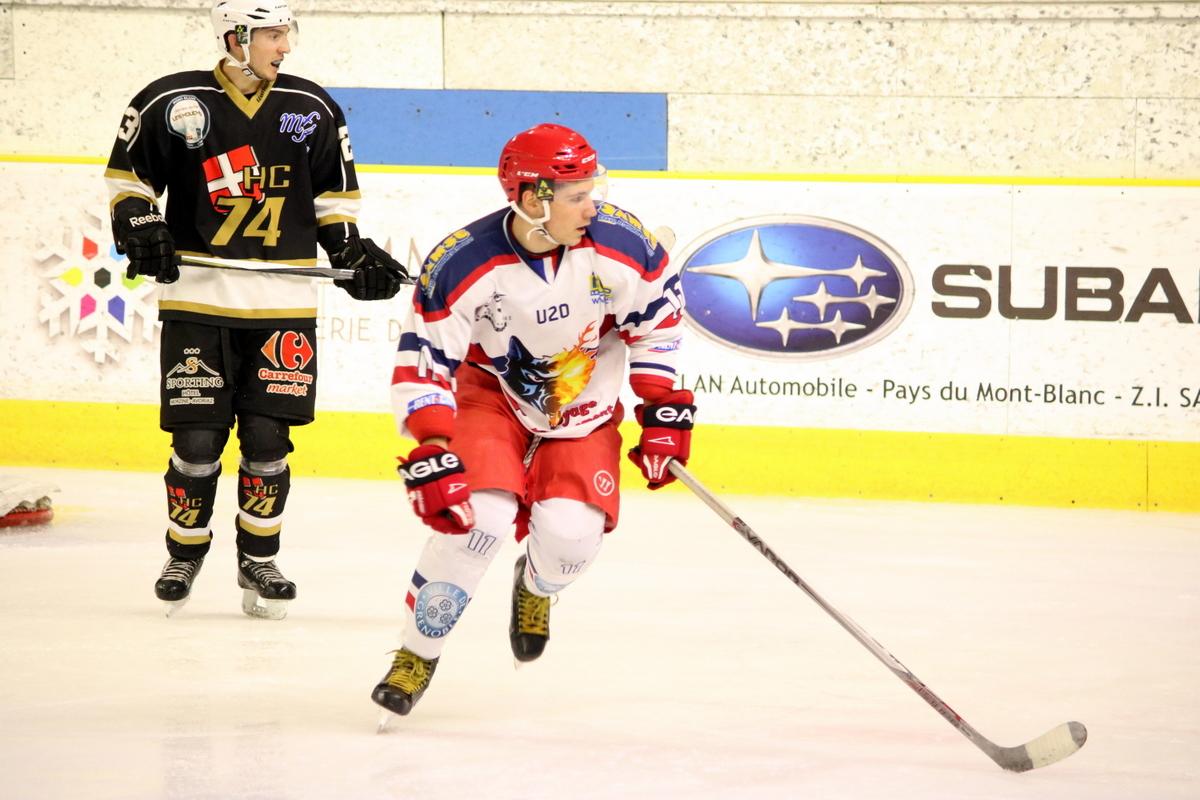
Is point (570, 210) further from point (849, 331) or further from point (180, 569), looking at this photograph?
point (849, 331)

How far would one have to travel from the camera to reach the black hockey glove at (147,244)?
365cm

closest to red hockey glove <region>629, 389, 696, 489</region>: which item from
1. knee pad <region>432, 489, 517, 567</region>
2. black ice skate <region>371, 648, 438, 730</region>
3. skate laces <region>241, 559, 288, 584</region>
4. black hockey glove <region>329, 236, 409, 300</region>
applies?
knee pad <region>432, 489, 517, 567</region>

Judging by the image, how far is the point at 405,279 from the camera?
154 inches

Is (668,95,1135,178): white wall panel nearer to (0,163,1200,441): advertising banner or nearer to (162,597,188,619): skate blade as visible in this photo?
(0,163,1200,441): advertising banner

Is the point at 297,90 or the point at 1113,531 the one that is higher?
the point at 297,90

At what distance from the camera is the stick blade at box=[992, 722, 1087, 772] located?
2.53 metres

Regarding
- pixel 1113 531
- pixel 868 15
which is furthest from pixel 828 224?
pixel 1113 531

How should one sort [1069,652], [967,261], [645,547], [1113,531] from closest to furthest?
[1069,652]
[645,547]
[1113,531]
[967,261]

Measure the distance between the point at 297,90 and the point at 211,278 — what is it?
0.54 metres

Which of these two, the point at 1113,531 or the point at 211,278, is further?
the point at 1113,531

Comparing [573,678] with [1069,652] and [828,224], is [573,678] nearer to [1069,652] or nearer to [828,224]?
[1069,652]

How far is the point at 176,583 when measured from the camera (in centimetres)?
372

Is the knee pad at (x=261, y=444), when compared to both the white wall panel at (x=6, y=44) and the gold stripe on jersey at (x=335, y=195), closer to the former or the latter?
the gold stripe on jersey at (x=335, y=195)

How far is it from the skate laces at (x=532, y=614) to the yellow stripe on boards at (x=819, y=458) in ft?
10.4
